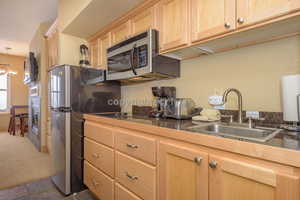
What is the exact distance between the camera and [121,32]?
203 cm

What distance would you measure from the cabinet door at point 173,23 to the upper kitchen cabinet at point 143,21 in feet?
0.35

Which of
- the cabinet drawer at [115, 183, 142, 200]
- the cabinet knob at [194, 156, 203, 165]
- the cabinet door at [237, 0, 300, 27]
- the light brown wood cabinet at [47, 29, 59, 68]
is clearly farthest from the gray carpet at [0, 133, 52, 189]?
the cabinet door at [237, 0, 300, 27]

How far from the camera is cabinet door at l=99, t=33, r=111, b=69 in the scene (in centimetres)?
228

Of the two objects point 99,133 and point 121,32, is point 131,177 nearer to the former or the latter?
point 99,133

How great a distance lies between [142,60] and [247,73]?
91 cm

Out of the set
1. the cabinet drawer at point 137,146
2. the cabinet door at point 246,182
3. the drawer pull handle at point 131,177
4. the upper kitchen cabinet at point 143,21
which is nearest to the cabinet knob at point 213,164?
the cabinet door at point 246,182

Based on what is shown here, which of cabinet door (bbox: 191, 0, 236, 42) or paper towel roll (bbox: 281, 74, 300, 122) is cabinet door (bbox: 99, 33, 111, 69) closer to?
cabinet door (bbox: 191, 0, 236, 42)

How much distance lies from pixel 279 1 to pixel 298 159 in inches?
32.8

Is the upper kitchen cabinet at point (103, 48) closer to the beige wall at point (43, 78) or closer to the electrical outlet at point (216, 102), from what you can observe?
the electrical outlet at point (216, 102)

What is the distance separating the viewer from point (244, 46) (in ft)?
4.39

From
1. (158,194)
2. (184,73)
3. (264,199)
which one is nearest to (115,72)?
(184,73)

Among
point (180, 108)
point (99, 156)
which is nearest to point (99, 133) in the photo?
point (99, 156)

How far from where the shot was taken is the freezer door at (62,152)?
190 cm

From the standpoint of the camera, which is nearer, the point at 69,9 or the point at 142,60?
the point at 142,60
